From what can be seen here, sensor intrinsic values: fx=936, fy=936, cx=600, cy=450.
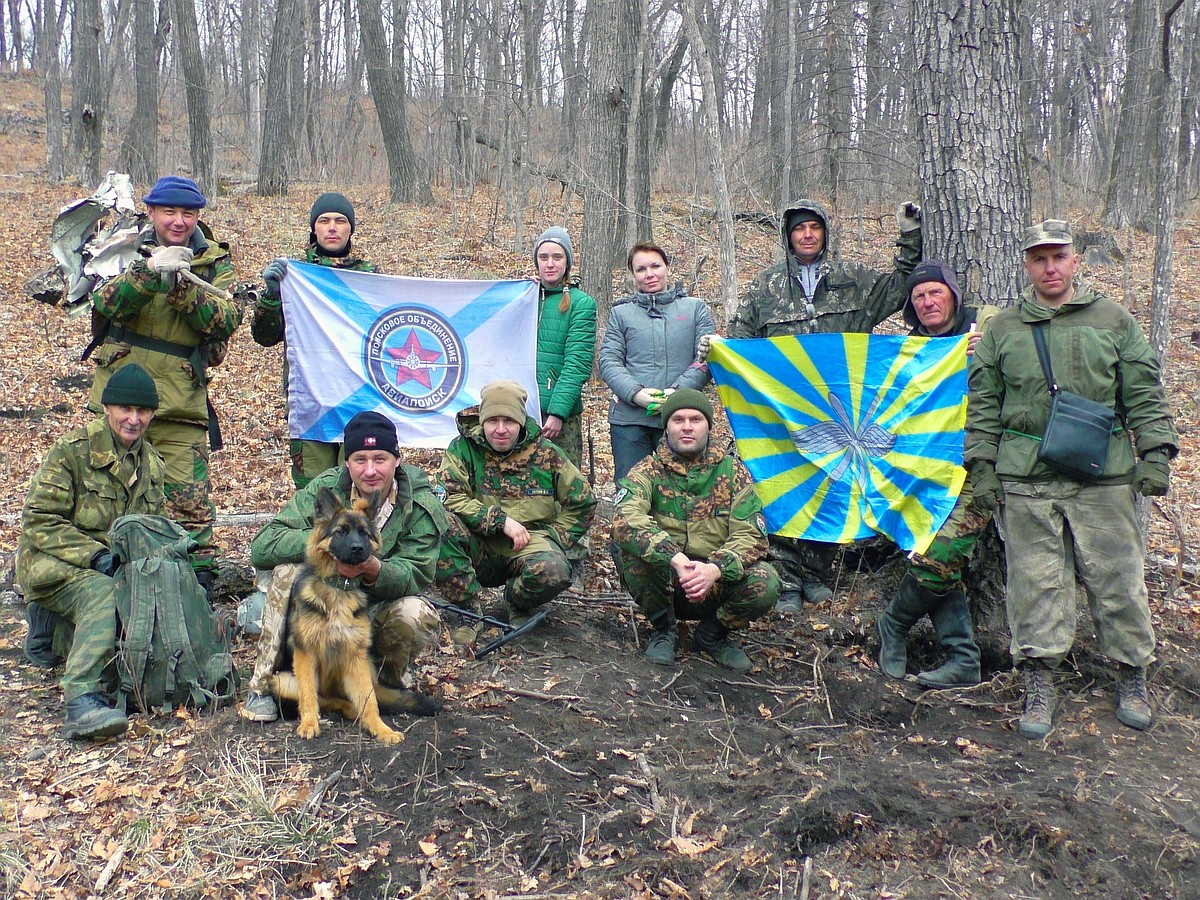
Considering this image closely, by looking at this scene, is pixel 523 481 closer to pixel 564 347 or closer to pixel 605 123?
pixel 564 347

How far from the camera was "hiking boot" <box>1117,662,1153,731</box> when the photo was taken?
4.53 meters

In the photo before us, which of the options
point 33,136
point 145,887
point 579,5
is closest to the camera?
point 145,887

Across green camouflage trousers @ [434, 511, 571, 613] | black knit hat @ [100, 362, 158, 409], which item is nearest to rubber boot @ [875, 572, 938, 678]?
green camouflage trousers @ [434, 511, 571, 613]

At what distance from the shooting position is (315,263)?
6336 mm

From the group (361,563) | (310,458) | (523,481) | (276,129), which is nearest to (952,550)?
(523,481)

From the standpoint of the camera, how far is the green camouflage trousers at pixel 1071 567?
15.0ft

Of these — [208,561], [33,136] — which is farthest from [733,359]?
[33,136]

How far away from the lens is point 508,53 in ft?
51.1

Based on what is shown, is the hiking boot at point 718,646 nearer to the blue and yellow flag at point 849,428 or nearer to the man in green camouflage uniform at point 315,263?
the blue and yellow flag at point 849,428

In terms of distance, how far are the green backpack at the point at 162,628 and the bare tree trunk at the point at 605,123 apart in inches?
235

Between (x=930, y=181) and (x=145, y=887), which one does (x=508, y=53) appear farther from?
(x=145, y=887)

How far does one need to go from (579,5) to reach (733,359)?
14.6 metres

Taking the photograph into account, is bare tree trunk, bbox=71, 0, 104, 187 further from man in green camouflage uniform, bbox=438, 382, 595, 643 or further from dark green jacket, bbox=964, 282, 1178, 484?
dark green jacket, bbox=964, 282, 1178, 484

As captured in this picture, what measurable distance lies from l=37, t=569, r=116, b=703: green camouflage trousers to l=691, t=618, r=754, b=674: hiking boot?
3.02 metres
